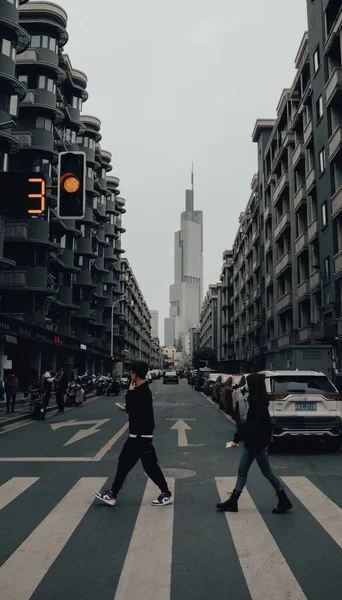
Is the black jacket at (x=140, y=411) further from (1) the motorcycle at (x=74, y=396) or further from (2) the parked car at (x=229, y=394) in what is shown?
(1) the motorcycle at (x=74, y=396)

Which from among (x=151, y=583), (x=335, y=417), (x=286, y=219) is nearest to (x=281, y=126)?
(x=286, y=219)

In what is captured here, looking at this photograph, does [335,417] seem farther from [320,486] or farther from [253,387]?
[253,387]

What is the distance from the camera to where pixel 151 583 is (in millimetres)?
4375

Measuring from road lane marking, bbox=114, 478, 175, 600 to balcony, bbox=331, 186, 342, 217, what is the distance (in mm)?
24693

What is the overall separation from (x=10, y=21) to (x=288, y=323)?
2820 cm

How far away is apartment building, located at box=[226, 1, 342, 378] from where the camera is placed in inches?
1173

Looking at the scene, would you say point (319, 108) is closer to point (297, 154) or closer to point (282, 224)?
point (297, 154)

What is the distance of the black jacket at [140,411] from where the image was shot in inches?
267

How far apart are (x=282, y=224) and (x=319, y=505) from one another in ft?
130

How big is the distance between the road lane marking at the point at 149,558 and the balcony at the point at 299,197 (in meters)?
33.1

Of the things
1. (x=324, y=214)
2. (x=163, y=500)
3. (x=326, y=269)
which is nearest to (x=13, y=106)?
(x=324, y=214)

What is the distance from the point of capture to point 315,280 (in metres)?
34.1

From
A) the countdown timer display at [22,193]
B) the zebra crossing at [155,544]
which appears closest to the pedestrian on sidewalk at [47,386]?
the zebra crossing at [155,544]

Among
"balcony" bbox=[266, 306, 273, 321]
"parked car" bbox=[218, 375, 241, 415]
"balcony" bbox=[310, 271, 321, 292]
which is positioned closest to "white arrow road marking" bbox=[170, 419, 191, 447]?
"parked car" bbox=[218, 375, 241, 415]
